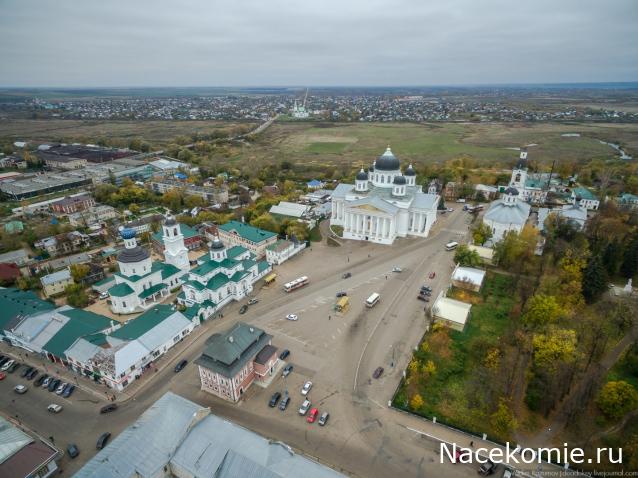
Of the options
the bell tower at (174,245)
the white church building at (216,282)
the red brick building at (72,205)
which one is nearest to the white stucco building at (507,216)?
the white church building at (216,282)

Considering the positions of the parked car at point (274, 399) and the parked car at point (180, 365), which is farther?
the parked car at point (180, 365)

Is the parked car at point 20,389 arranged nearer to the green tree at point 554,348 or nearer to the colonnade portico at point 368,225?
the green tree at point 554,348

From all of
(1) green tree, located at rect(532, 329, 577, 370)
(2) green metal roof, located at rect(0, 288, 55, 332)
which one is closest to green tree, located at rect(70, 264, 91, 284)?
(2) green metal roof, located at rect(0, 288, 55, 332)

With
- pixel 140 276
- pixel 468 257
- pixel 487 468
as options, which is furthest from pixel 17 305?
pixel 468 257

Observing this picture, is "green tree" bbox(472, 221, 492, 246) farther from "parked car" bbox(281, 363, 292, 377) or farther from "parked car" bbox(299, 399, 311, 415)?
"parked car" bbox(299, 399, 311, 415)

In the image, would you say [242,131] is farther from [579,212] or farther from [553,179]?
[579,212]

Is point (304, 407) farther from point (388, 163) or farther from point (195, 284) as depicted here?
point (388, 163)
